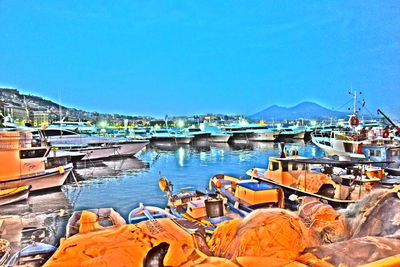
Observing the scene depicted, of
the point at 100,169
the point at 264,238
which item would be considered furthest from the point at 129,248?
the point at 100,169

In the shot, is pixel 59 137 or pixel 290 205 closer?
pixel 290 205

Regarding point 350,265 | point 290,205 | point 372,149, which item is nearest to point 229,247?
point 350,265

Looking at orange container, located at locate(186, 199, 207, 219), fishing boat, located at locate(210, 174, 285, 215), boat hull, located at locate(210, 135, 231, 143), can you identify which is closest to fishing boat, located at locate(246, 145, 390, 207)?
fishing boat, located at locate(210, 174, 285, 215)

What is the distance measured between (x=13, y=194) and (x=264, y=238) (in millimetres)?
16025

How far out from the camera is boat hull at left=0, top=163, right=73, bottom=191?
562 inches

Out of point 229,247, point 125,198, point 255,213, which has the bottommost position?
point 125,198

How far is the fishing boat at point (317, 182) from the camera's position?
1005 centimetres

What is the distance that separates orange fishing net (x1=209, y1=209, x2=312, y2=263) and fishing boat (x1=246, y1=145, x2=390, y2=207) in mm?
7713

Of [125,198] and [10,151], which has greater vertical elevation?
[10,151]

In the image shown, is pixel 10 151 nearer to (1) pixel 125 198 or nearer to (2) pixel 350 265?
(1) pixel 125 198

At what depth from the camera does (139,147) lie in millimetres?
38719

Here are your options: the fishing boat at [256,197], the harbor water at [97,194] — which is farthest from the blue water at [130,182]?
the fishing boat at [256,197]

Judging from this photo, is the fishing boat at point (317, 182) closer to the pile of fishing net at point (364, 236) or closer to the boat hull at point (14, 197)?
the pile of fishing net at point (364, 236)

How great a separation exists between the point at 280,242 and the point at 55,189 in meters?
19.8
